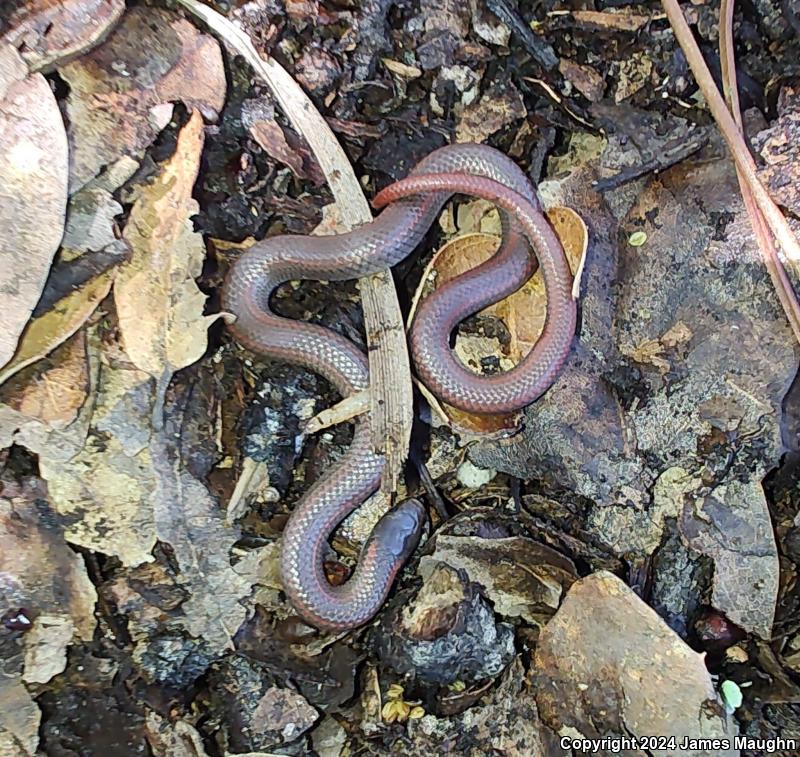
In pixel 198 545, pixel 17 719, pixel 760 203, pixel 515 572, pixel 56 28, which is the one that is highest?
pixel 56 28

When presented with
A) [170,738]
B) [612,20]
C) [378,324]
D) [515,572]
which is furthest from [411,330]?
[170,738]

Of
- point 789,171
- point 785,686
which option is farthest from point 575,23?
point 785,686

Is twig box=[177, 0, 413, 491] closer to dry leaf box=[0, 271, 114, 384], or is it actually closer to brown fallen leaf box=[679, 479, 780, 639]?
dry leaf box=[0, 271, 114, 384]

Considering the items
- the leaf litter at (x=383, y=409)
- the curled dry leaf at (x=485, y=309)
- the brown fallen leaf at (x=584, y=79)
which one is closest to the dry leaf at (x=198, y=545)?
the leaf litter at (x=383, y=409)

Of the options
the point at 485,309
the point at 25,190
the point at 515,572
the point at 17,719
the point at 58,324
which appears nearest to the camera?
the point at 25,190

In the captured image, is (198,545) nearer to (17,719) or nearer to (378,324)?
(17,719)

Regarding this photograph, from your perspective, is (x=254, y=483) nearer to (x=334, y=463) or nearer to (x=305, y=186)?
(x=334, y=463)
